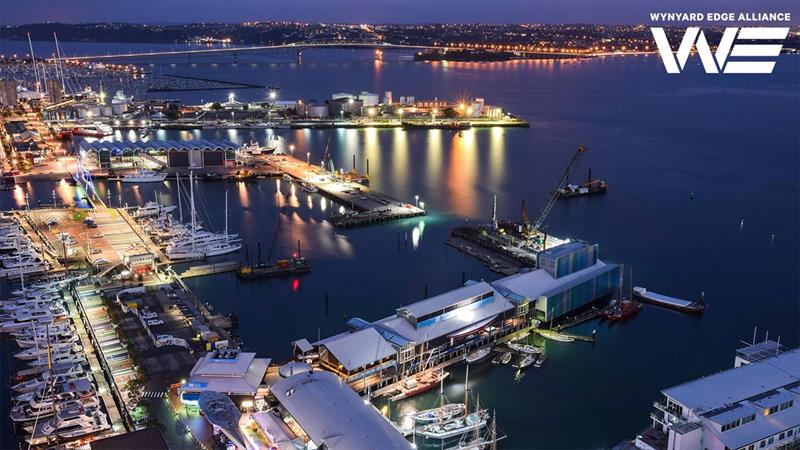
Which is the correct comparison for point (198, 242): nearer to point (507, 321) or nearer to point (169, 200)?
point (169, 200)

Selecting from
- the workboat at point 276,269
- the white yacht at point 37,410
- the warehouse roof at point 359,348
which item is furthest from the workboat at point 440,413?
the workboat at point 276,269

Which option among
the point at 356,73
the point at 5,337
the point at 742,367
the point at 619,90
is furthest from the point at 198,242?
the point at 356,73

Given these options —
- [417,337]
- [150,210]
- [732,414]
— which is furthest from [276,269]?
[732,414]

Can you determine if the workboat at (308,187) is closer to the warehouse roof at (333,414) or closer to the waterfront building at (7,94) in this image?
the warehouse roof at (333,414)

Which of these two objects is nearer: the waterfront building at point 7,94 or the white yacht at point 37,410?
the white yacht at point 37,410

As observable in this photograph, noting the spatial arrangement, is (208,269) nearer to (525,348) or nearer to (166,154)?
(525,348)
